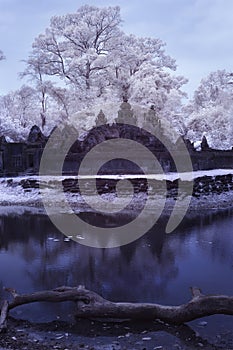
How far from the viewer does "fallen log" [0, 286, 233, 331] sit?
5.50 meters

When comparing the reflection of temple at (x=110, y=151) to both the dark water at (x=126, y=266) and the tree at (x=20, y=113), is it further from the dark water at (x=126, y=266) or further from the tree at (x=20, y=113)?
the tree at (x=20, y=113)

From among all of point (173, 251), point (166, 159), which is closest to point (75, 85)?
point (166, 159)

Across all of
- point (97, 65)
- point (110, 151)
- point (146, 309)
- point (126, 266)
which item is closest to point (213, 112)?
point (97, 65)

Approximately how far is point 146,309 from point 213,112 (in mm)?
34317

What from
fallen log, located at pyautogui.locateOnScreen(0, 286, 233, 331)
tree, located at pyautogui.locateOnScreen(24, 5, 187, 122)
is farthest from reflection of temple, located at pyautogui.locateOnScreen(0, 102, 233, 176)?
fallen log, located at pyautogui.locateOnScreen(0, 286, 233, 331)

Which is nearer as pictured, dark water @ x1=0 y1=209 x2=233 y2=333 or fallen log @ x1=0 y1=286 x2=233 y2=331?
fallen log @ x1=0 y1=286 x2=233 y2=331

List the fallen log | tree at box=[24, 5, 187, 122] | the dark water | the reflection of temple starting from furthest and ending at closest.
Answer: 1. tree at box=[24, 5, 187, 122]
2. the reflection of temple
3. the dark water
4. the fallen log

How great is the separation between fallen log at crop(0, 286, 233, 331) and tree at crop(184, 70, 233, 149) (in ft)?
103

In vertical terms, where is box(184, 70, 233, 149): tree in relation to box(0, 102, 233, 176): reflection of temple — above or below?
above

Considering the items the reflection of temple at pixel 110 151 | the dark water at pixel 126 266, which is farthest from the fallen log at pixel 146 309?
the reflection of temple at pixel 110 151

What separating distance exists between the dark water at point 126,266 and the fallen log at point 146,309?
8.6 inches

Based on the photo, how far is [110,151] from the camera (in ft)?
71.4

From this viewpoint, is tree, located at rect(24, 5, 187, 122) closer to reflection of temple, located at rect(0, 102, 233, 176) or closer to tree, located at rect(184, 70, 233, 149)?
tree, located at rect(184, 70, 233, 149)

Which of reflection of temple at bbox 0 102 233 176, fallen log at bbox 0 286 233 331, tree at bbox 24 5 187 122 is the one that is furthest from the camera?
tree at bbox 24 5 187 122
